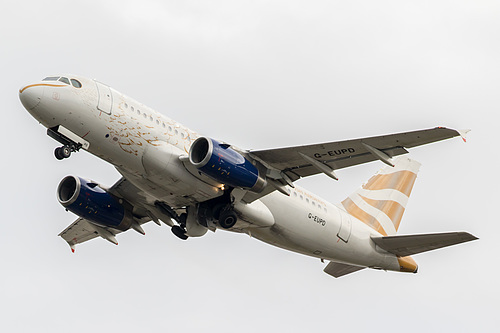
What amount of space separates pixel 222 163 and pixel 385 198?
1342 cm

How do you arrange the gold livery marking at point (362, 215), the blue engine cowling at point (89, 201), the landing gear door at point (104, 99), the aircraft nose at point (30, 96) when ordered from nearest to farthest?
the aircraft nose at point (30, 96), the landing gear door at point (104, 99), the blue engine cowling at point (89, 201), the gold livery marking at point (362, 215)

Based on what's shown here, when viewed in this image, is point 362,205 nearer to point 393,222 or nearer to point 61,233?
point 393,222

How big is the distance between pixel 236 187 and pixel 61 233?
41.5 ft

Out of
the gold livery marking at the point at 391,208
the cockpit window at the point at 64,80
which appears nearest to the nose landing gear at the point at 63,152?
the cockpit window at the point at 64,80

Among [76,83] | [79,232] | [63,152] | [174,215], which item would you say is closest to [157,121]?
[76,83]

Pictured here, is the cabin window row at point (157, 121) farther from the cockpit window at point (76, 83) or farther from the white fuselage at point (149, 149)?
the cockpit window at point (76, 83)

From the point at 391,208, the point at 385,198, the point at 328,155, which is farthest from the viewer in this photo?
the point at 385,198

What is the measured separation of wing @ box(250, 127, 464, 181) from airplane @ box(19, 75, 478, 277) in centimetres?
4

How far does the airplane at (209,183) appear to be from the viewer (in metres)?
29.6

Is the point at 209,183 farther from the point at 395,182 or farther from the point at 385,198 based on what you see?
the point at 395,182

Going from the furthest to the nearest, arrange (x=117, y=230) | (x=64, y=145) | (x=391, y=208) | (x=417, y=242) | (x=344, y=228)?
(x=391, y=208), (x=117, y=230), (x=344, y=228), (x=417, y=242), (x=64, y=145)

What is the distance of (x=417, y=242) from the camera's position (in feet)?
117

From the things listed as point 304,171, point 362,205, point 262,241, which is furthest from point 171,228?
point 362,205

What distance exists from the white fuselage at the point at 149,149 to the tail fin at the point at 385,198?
4.24 m
